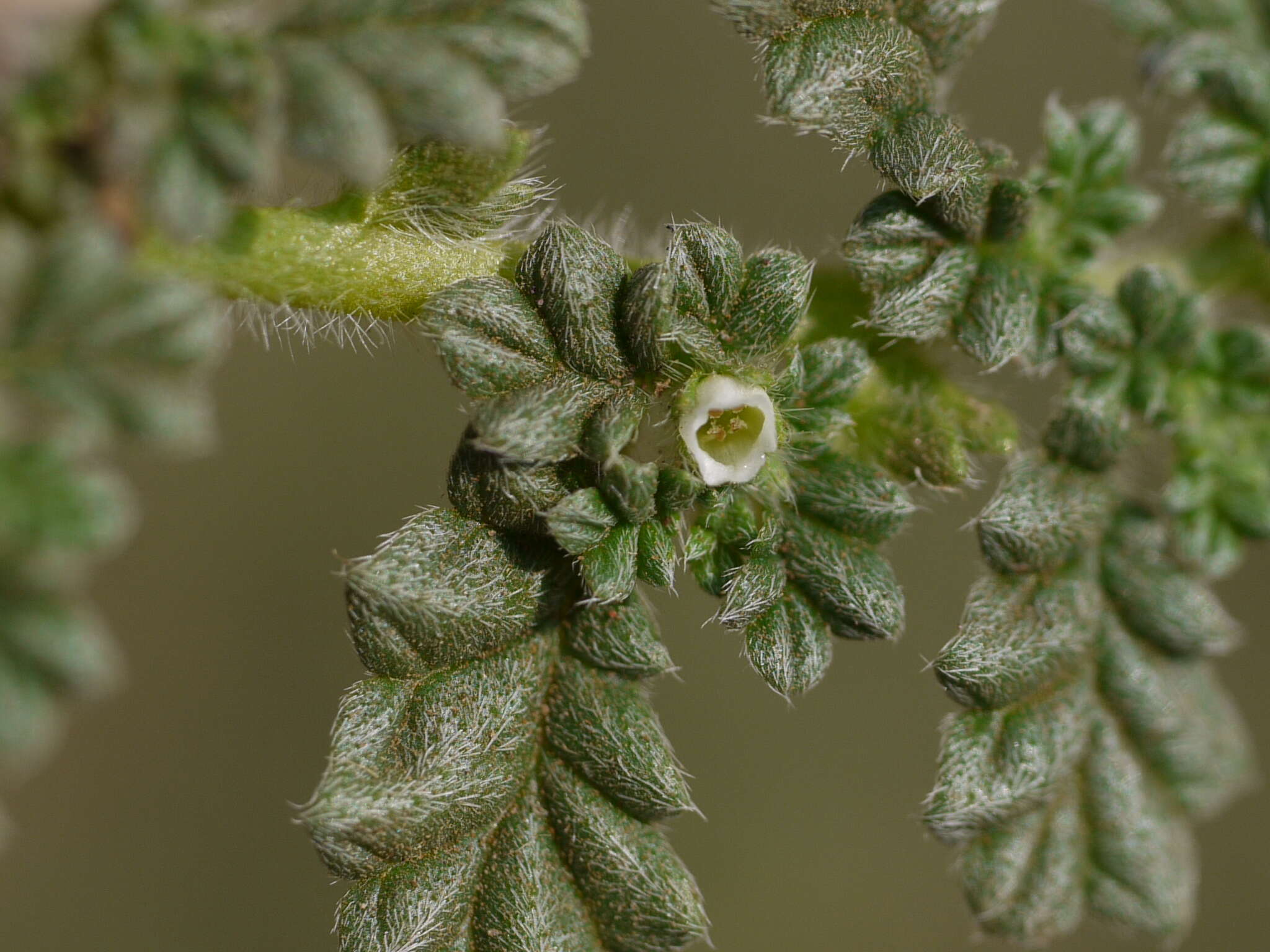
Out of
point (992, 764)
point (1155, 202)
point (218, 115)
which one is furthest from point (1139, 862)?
point (218, 115)

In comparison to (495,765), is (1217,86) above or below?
above

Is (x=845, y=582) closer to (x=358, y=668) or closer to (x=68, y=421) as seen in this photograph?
(x=68, y=421)

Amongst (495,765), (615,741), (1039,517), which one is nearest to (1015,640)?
(1039,517)

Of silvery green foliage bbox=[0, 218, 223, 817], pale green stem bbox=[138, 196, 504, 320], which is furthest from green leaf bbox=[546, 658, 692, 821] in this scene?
silvery green foliage bbox=[0, 218, 223, 817]

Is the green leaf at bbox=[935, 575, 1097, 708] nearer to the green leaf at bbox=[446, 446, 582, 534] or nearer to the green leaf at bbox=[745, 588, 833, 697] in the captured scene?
the green leaf at bbox=[745, 588, 833, 697]

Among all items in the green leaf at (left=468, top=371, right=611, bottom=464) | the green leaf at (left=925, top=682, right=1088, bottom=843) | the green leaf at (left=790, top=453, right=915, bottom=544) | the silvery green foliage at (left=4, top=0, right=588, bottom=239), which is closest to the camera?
the silvery green foliage at (left=4, top=0, right=588, bottom=239)

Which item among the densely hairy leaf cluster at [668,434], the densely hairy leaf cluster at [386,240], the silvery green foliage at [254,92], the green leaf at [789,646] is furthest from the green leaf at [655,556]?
the silvery green foliage at [254,92]
